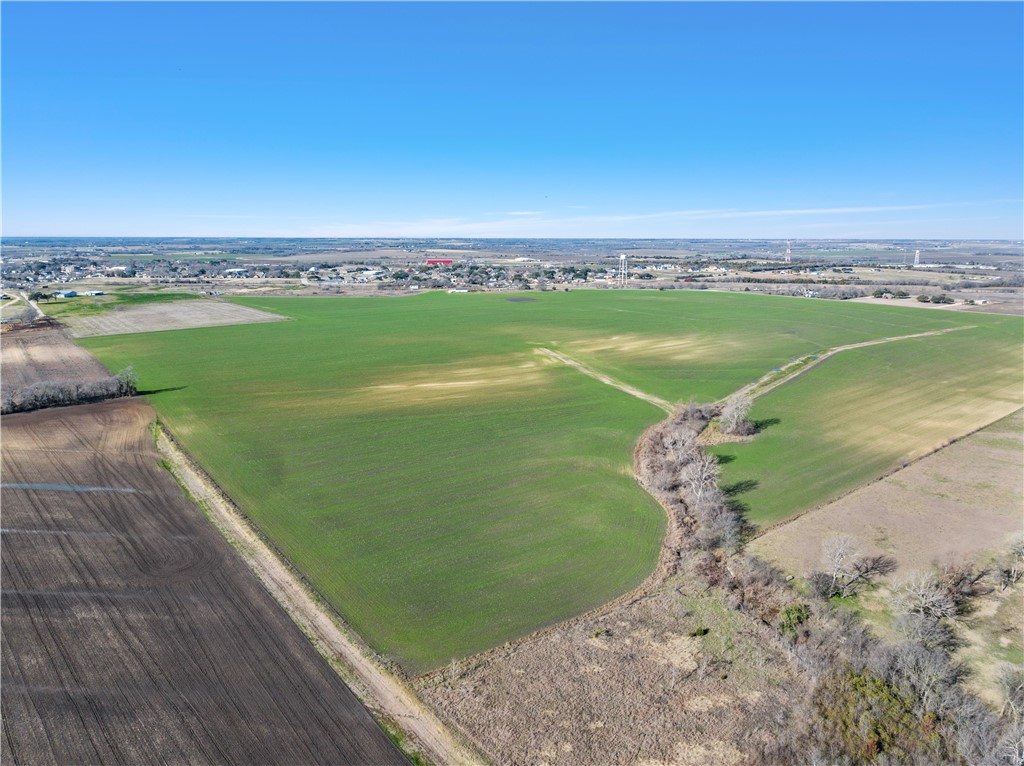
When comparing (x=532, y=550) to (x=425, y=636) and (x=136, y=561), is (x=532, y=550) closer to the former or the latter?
(x=425, y=636)

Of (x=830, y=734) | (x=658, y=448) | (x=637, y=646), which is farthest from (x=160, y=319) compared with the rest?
(x=830, y=734)

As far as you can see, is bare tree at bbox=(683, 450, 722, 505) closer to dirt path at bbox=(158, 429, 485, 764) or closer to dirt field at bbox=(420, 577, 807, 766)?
dirt field at bbox=(420, 577, 807, 766)

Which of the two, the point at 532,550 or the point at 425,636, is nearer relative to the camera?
the point at 425,636

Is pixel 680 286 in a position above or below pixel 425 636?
above

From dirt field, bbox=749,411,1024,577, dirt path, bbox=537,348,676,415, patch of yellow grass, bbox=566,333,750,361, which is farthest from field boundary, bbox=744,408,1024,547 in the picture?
patch of yellow grass, bbox=566,333,750,361

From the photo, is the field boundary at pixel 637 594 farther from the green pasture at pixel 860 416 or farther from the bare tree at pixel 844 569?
the bare tree at pixel 844 569

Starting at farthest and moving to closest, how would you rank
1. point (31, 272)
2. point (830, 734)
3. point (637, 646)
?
point (31, 272) < point (637, 646) < point (830, 734)

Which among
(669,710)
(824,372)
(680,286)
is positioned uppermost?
(680,286)

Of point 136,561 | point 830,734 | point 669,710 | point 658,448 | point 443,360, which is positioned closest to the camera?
point 830,734
